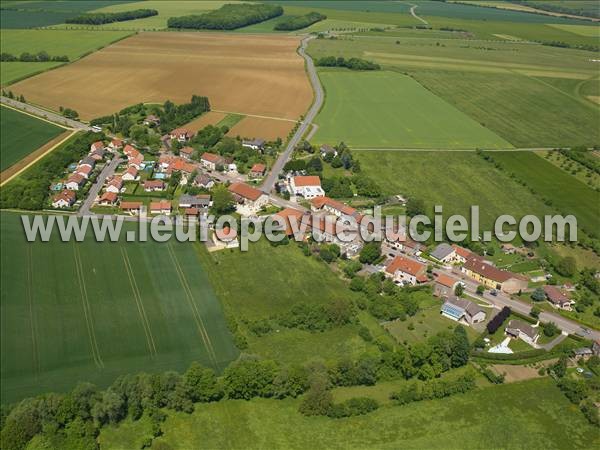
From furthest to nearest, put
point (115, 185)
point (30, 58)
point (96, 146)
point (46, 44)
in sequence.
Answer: point (46, 44), point (30, 58), point (96, 146), point (115, 185)

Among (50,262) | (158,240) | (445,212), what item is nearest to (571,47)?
(445,212)

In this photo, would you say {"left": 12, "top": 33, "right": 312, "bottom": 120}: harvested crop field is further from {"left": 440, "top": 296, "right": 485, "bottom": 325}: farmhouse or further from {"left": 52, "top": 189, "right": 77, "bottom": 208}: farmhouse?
{"left": 440, "top": 296, "right": 485, "bottom": 325}: farmhouse

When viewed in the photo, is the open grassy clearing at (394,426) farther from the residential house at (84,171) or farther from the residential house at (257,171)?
the residential house at (84,171)

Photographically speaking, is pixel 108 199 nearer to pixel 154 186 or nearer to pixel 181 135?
pixel 154 186

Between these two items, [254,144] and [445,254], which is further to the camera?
[254,144]

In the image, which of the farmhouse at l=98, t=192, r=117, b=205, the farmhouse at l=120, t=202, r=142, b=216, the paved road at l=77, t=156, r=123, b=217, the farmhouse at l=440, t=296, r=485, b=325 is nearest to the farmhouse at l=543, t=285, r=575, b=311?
the farmhouse at l=440, t=296, r=485, b=325

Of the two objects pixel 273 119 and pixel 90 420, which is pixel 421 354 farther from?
pixel 273 119

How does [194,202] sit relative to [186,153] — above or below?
below

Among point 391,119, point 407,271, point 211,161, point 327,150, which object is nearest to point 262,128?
point 327,150
